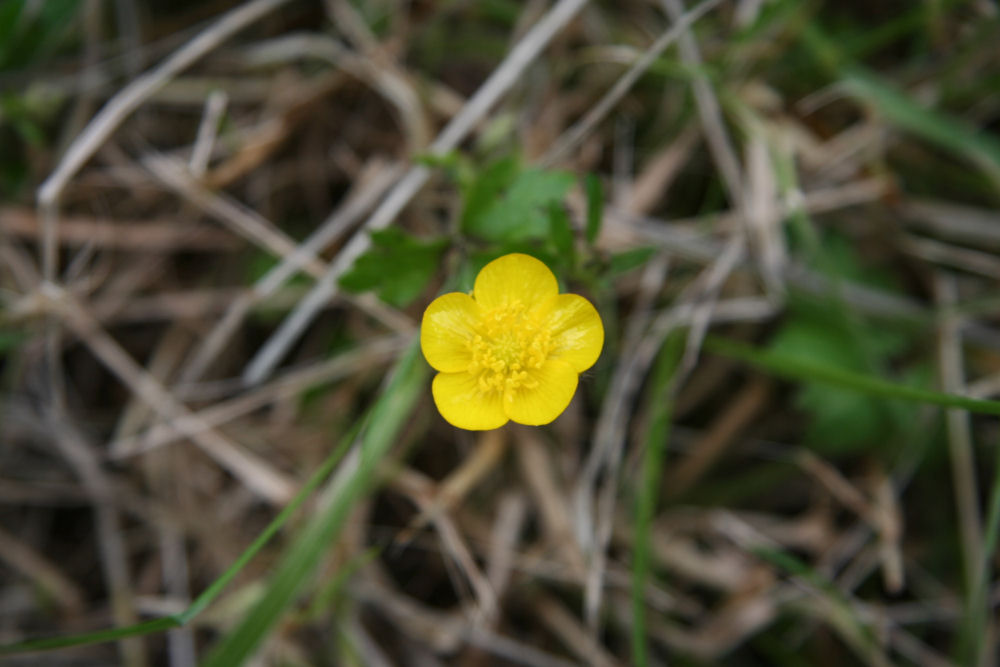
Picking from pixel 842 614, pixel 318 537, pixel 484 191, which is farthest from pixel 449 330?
Answer: pixel 842 614

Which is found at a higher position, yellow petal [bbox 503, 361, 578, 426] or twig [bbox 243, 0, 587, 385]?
twig [bbox 243, 0, 587, 385]

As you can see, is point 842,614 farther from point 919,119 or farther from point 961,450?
point 919,119

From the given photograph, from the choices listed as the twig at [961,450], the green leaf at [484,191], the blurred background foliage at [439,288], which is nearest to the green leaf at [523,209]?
the green leaf at [484,191]

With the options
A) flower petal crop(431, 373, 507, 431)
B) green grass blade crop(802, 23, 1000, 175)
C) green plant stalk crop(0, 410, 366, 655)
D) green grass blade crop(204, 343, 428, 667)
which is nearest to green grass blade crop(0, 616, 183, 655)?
green plant stalk crop(0, 410, 366, 655)

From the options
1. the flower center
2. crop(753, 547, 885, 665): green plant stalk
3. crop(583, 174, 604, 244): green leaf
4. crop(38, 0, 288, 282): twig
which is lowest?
crop(753, 547, 885, 665): green plant stalk

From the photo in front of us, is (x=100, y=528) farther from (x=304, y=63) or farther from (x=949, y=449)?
(x=949, y=449)

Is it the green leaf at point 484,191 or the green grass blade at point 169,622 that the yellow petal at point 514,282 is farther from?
the green grass blade at point 169,622

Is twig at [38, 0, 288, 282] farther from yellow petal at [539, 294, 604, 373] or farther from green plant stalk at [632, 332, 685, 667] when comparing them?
green plant stalk at [632, 332, 685, 667]

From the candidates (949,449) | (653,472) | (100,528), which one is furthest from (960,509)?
(100,528)
